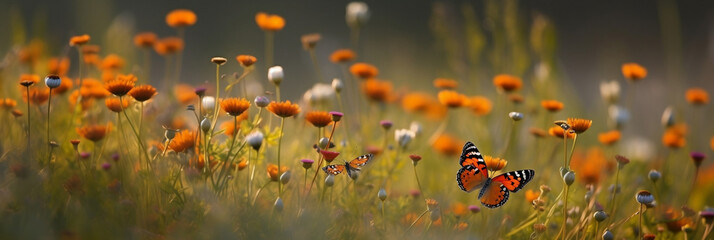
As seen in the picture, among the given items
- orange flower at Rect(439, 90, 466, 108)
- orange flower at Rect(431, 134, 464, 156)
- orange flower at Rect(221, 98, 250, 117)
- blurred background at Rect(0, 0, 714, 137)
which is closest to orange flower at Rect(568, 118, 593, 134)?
orange flower at Rect(439, 90, 466, 108)

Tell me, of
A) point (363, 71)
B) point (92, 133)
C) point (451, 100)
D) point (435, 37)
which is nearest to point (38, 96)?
point (92, 133)

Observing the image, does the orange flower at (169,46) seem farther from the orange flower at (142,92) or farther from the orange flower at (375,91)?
the orange flower at (142,92)

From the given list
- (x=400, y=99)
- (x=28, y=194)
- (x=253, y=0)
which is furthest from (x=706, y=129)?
(x=253, y=0)

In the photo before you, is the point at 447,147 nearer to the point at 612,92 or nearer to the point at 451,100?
the point at 451,100

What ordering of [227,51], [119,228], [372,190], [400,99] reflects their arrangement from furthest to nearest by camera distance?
[227,51]
[400,99]
[372,190]
[119,228]

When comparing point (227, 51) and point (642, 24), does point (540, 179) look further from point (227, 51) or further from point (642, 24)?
point (642, 24)

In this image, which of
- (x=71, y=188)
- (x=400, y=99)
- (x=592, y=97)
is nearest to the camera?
(x=71, y=188)

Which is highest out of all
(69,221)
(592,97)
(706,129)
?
(69,221)

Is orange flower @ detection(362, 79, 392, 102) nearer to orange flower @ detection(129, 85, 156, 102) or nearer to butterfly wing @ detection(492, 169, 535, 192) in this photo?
butterfly wing @ detection(492, 169, 535, 192)
